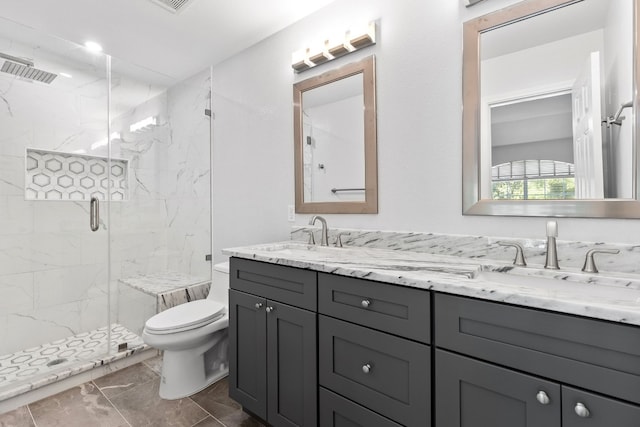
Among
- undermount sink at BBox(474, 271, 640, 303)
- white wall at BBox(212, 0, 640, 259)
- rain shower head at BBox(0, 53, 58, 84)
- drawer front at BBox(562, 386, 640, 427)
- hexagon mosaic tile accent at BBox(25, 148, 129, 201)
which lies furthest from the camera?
hexagon mosaic tile accent at BBox(25, 148, 129, 201)

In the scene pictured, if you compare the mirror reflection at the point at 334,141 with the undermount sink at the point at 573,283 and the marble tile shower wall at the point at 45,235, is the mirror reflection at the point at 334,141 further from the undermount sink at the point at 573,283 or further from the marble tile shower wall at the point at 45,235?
the marble tile shower wall at the point at 45,235

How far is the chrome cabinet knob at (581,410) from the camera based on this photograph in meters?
0.73

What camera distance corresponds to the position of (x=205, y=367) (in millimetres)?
1987

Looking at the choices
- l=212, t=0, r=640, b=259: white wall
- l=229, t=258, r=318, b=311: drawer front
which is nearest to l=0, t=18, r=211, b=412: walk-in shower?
l=212, t=0, r=640, b=259: white wall

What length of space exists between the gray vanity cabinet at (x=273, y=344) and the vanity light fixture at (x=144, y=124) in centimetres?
191

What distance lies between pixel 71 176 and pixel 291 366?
8.33ft

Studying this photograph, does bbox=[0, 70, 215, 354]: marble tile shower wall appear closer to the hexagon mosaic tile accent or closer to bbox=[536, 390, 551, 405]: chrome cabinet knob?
the hexagon mosaic tile accent

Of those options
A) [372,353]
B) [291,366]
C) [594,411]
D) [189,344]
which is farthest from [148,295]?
[594,411]

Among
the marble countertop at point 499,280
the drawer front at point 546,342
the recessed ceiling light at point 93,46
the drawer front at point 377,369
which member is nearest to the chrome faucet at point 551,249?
the marble countertop at point 499,280

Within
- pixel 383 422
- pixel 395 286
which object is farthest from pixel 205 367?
pixel 395 286

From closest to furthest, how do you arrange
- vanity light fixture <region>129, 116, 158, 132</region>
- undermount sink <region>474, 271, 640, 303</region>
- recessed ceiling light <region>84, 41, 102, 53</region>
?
undermount sink <region>474, 271, 640, 303</region> < recessed ceiling light <region>84, 41, 102, 53</region> < vanity light fixture <region>129, 116, 158, 132</region>

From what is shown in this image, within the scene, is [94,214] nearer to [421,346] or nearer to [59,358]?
[59,358]

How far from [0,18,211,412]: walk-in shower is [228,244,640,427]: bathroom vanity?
1401 millimetres

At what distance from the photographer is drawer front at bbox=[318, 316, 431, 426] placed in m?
0.99
